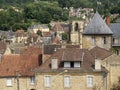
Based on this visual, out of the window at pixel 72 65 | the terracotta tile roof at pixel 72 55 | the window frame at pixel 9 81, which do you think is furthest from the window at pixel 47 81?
the window frame at pixel 9 81

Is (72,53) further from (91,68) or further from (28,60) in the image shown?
(28,60)

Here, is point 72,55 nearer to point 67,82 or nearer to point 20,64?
point 67,82

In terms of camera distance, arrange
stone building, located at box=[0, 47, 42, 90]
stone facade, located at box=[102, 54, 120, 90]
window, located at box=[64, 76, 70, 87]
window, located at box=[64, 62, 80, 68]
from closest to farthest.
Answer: window, located at box=[64, 76, 70, 87], window, located at box=[64, 62, 80, 68], stone facade, located at box=[102, 54, 120, 90], stone building, located at box=[0, 47, 42, 90]

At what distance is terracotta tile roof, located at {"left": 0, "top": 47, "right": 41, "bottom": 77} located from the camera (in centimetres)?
4550

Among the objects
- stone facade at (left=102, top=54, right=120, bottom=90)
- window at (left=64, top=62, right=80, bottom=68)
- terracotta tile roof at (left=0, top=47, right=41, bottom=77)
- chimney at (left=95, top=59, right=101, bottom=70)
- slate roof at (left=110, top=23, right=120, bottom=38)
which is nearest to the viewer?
chimney at (left=95, top=59, right=101, bottom=70)

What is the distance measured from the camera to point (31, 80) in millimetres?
45188

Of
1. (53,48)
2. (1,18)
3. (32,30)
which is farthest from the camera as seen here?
(1,18)

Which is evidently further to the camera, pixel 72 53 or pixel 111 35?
pixel 111 35

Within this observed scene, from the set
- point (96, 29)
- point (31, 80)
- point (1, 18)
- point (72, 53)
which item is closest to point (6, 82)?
point (31, 80)

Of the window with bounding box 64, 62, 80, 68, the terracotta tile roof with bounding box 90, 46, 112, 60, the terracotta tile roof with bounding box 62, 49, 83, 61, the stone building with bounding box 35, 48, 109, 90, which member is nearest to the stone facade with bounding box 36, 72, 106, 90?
the stone building with bounding box 35, 48, 109, 90

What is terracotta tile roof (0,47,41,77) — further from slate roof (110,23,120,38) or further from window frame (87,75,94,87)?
slate roof (110,23,120,38)

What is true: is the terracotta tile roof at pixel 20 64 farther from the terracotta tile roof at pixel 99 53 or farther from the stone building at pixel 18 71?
the terracotta tile roof at pixel 99 53

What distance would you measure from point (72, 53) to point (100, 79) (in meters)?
3.46

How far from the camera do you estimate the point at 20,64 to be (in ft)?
153
